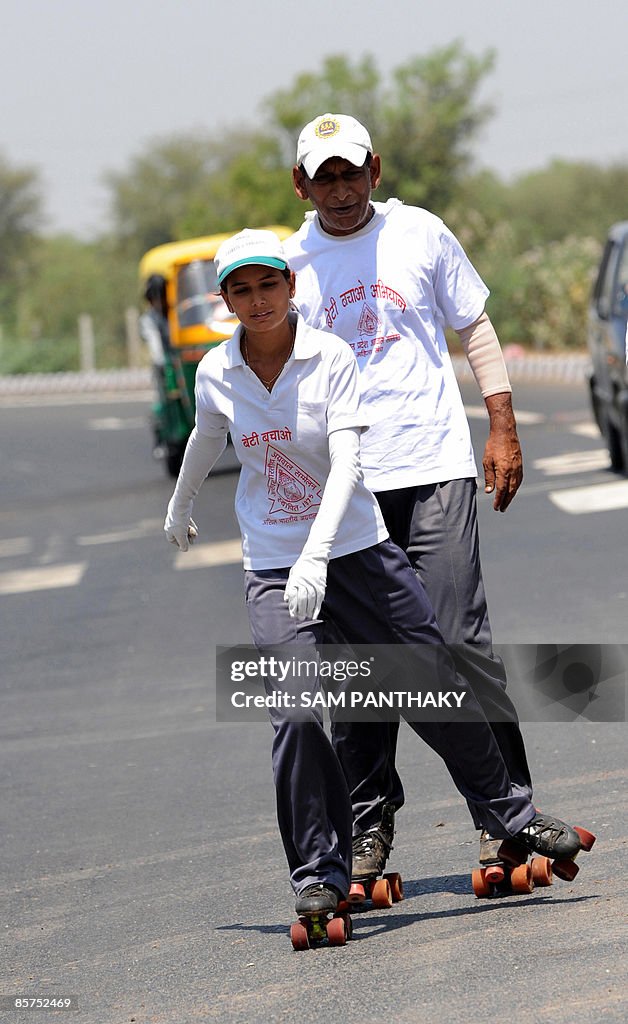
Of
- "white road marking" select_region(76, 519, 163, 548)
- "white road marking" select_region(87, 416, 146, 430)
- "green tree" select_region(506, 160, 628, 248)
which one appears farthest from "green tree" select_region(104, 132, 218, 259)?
"white road marking" select_region(76, 519, 163, 548)

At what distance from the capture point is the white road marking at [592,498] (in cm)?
1453

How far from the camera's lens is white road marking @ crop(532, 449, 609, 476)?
1756cm

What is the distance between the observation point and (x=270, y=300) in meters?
4.89

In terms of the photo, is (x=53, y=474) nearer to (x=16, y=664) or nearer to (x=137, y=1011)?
(x=16, y=664)

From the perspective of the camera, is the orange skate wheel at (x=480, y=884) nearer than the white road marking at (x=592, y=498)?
Yes

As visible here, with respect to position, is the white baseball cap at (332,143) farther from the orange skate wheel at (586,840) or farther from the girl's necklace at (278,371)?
the orange skate wheel at (586,840)

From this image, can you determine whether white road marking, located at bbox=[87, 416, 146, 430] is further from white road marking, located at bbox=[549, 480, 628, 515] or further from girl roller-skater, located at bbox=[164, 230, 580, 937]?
girl roller-skater, located at bbox=[164, 230, 580, 937]

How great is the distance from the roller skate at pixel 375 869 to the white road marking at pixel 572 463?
39.6 ft

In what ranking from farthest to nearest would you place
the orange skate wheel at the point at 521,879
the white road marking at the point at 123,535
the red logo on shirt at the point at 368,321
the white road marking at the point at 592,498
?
the white road marking at the point at 123,535, the white road marking at the point at 592,498, the red logo on shirt at the point at 368,321, the orange skate wheel at the point at 521,879

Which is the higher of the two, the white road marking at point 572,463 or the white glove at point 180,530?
the white glove at point 180,530

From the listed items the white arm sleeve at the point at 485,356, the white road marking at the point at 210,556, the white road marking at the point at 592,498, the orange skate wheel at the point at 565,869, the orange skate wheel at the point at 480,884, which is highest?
the white arm sleeve at the point at 485,356

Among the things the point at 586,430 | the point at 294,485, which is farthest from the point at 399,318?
the point at 586,430

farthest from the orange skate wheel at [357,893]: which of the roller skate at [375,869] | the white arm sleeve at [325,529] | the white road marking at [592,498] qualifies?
the white road marking at [592,498]

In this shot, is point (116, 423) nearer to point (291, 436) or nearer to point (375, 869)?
point (375, 869)
